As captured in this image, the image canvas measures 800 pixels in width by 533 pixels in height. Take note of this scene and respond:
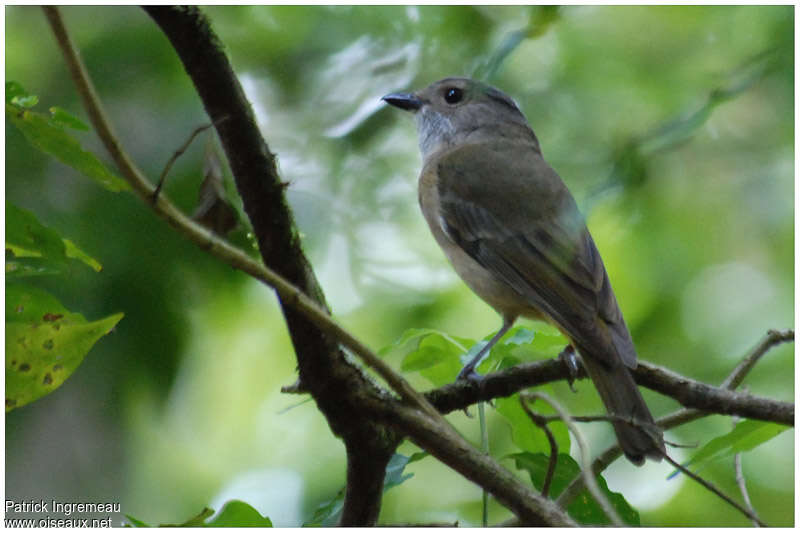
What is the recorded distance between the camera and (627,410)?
3.22 m

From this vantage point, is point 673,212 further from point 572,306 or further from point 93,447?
point 93,447

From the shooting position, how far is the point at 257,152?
259cm

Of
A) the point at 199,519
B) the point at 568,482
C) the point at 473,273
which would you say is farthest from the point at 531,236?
the point at 199,519

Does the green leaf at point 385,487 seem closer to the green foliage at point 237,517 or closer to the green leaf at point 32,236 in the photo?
the green foliage at point 237,517

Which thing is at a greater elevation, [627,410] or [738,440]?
[627,410]

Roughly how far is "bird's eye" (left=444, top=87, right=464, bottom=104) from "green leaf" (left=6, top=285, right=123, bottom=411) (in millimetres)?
3427

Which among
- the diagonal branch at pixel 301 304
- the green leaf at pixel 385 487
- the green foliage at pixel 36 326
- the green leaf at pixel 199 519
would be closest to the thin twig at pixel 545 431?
the diagonal branch at pixel 301 304

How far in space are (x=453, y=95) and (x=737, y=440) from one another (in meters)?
3.46

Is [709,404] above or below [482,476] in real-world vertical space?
above

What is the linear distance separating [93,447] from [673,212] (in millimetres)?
3038

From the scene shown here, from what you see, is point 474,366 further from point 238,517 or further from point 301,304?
point 238,517

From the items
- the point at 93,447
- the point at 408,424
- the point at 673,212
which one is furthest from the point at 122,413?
the point at 673,212

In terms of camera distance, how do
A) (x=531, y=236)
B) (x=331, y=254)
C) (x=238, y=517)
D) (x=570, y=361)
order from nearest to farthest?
(x=238, y=517), (x=570, y=361), (x=531, y=236), (x=331, y=254)

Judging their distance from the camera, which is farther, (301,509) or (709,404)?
(301,509)
